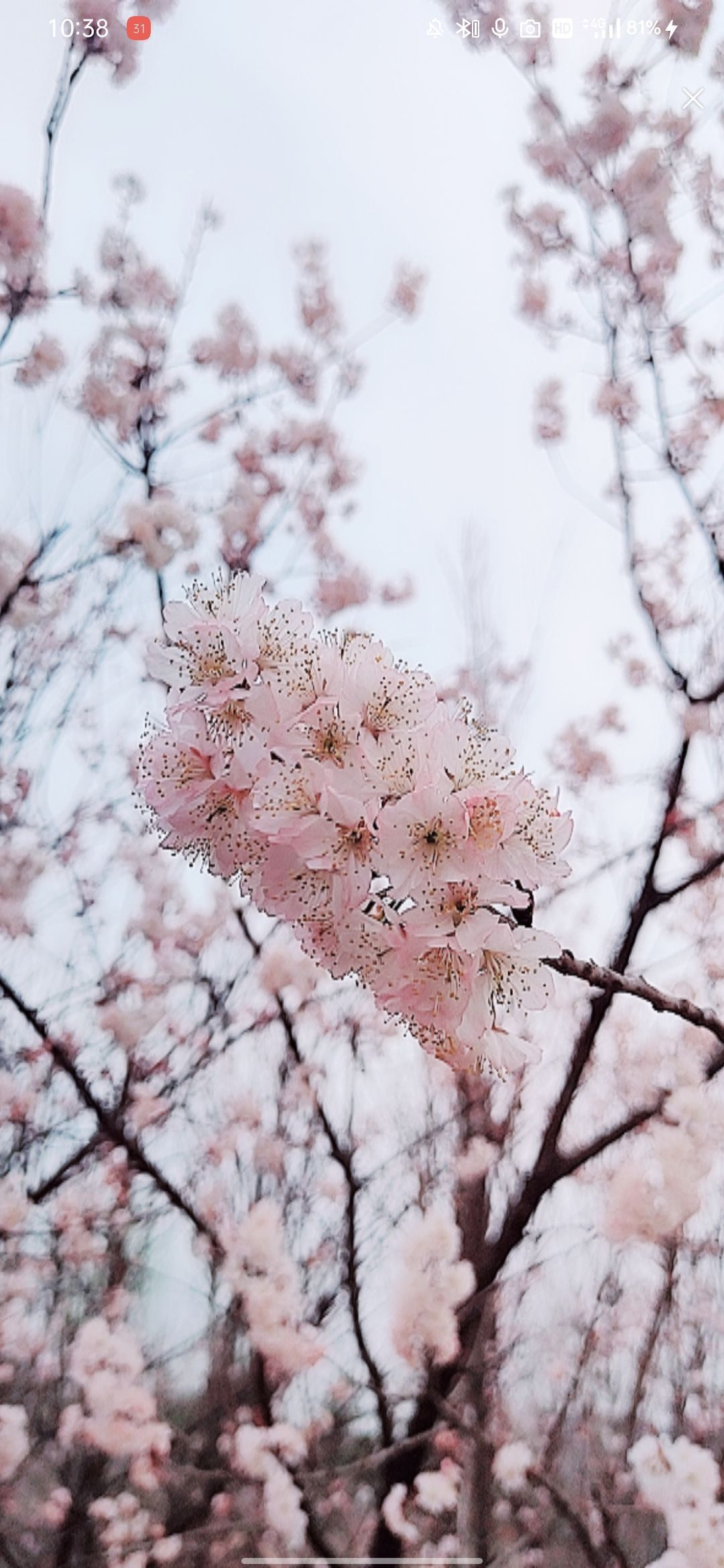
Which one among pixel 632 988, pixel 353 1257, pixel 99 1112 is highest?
pixel 99 1112

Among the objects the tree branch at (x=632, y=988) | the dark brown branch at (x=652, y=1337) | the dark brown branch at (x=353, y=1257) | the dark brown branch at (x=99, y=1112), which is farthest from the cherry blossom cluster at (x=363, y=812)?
the dark brown branch at (x=652, y=1337)

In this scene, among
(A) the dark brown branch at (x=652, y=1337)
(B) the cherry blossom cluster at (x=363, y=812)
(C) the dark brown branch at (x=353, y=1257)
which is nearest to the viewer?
(B) the cherry blossom cluster at (x=363, y=812)

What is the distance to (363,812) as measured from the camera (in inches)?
23.6

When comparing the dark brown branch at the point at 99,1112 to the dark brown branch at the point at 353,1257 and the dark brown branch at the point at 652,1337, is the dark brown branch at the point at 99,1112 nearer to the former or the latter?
the dark brown branch at the point at 353,1257

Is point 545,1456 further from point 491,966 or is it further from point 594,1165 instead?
point 491,966

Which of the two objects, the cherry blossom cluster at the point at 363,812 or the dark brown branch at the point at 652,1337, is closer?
the cherry blossom cluster at the point at 363,812

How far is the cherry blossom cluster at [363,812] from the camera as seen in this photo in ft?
1.98

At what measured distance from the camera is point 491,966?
644 millimetres

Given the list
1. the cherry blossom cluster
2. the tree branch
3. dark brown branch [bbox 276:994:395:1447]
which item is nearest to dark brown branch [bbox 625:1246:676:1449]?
dark brown branch [bbox 276:994:395:1447]

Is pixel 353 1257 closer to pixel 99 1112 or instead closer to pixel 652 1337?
pixel 99 1112

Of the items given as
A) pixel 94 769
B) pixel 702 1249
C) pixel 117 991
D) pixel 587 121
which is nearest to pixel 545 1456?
pixel 702 1249

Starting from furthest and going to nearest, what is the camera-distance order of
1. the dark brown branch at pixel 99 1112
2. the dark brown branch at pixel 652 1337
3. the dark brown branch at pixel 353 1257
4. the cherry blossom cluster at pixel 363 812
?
the dark brown branch at pixel 652 1337 → the dark brown branch at pixel 353 1257 → the dark brown branch at pixel 99 1112 → the cherry blossom cluster at pixel 363 812

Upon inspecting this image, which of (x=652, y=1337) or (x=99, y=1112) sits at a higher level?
(x=99, y=1112)

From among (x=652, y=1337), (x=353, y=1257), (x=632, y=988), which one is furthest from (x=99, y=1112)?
(x=652, y=1337)
